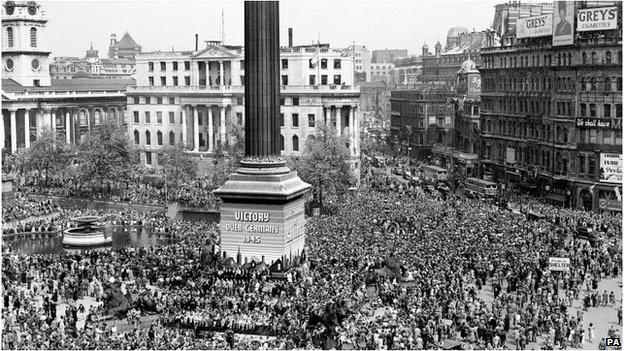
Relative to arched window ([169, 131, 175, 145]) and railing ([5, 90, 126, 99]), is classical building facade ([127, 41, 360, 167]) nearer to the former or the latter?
arched window ([169, 131, 175, 145])

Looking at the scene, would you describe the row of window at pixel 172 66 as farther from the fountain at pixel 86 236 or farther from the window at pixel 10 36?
the fountain at pixel 86 236

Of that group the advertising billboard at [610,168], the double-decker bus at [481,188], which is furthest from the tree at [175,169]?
the advertising billboard at [610,168]

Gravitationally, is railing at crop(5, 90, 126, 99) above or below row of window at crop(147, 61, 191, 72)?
below

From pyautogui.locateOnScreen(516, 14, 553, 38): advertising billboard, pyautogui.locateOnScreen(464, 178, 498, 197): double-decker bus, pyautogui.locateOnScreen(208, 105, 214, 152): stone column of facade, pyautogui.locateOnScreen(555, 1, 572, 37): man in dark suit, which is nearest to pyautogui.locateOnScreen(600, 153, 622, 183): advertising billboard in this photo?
pyautogui.locateOnScreen(464, 178, 498, 197): double-decker bus

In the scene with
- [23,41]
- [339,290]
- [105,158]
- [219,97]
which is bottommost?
[339,290]

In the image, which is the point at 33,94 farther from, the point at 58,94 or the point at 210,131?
the point at 210,131

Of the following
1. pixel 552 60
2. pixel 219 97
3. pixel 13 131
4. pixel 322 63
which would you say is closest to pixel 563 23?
pixel 552 60

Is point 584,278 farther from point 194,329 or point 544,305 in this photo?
point 194,329
